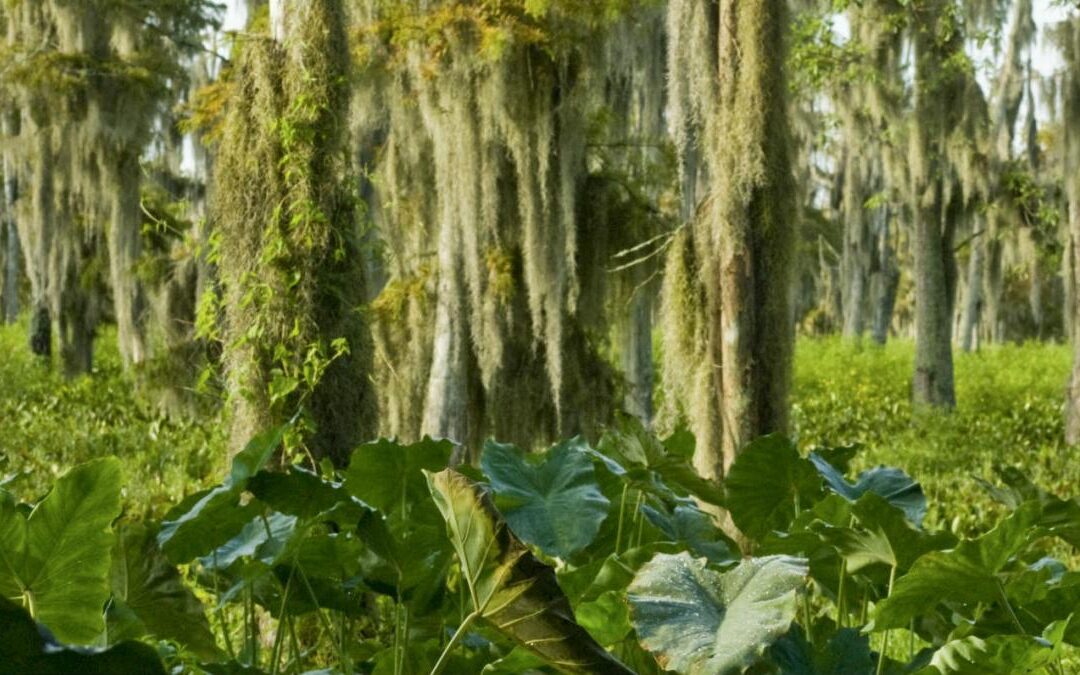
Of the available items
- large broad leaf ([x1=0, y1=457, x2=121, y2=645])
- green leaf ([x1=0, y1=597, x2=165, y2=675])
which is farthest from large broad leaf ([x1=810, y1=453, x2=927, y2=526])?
green leaf ([x1=0, y1=597, x2=165, y2=675])

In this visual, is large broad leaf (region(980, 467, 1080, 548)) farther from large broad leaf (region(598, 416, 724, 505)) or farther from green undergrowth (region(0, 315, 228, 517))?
green undergrowth (region(0, 315, 228, 517))

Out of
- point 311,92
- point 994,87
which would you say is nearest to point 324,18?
point 311,92

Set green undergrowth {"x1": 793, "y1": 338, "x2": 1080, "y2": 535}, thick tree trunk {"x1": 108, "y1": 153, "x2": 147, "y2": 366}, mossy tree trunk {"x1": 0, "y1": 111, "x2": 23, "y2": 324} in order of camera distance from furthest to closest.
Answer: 1. mossy tree trunk {"x1": 0, "y1": 111, "x2": 23, "y2": 324}
2. thick tree trunk {"x1": 108, "y1": 153, "x2": 147, "y2": 366}
3. green undergrowth {"x1": 793, "y1": 338, "x2": 1080, "y2": 535}

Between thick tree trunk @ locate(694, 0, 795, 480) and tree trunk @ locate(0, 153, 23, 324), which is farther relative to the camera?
tree trunk @ locate(0, 153, 23, 324)

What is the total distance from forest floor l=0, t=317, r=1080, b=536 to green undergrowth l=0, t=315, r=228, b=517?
0.06 feet

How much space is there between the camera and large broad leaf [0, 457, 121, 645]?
80 cm

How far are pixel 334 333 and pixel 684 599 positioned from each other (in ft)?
12.8

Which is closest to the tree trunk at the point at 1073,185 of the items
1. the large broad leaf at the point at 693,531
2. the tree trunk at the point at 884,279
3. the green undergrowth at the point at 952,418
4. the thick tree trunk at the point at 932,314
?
the green undergrowth at the point at 952,418

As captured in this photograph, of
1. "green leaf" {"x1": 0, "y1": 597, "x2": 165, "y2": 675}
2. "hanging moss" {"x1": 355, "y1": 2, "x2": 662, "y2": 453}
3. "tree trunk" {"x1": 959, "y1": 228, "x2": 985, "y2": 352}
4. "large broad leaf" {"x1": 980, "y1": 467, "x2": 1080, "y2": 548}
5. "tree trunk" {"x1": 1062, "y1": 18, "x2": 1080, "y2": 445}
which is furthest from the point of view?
"tree trunk" {"x1": 959, "y1": 228, "x2": 985, "y2": 352}

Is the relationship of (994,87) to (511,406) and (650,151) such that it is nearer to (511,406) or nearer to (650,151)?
(650,151)

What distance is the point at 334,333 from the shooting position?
466 centimetres

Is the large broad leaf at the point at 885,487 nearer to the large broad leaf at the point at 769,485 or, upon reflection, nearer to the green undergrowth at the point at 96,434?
the large broad leaf at the point at 769,485

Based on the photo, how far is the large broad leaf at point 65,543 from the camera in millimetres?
801

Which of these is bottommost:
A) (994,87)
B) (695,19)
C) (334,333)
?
(334,333)
